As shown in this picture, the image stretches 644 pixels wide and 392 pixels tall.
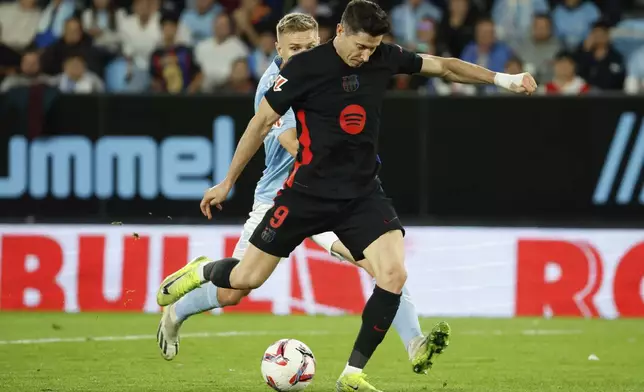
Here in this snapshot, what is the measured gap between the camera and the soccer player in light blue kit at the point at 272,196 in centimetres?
859

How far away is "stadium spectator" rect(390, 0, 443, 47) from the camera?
16.1m

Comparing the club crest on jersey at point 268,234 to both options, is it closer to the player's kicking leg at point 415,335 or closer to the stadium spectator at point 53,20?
the player's kicking leg at point 415,335

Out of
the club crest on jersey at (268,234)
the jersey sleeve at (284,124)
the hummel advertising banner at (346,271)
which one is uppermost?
the jersey sleeve at (284,124)

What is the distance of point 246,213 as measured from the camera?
1425 cm

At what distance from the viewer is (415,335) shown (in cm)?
840

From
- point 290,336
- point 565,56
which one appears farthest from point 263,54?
point 290,336

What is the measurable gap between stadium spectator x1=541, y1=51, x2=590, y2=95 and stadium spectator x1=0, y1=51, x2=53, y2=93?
590cm

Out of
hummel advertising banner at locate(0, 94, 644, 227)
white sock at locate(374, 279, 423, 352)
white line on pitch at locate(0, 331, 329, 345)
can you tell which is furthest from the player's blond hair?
hummel advertising banner at locate(0, 94, 644, 227)

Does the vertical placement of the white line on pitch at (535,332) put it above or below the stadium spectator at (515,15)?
below

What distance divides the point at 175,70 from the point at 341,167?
8.06m

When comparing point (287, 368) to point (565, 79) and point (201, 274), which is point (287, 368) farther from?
point (565, 79)

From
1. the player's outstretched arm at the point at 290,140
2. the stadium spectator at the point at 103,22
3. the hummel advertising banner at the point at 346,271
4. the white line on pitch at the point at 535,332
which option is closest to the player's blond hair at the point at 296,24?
the player's outstretched arm at the point at 290,140

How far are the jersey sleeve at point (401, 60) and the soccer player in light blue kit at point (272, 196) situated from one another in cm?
93

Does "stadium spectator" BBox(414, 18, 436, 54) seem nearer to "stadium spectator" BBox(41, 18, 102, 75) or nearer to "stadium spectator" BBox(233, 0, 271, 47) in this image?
"stadium spectator" BBox(233, 0, 271, 47)
